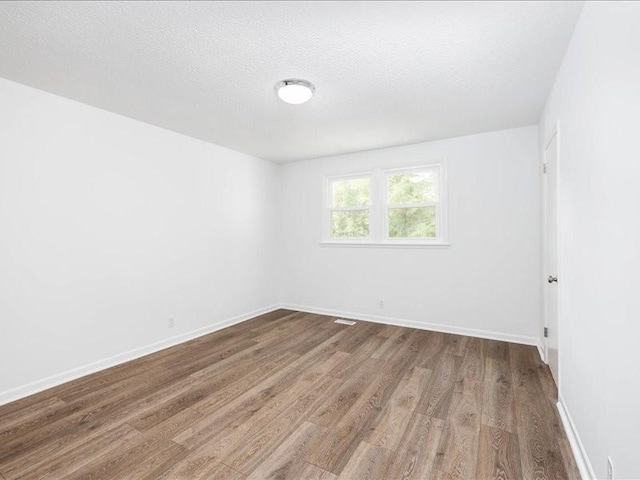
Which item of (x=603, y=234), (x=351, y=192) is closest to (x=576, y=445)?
(x=603, y=234)

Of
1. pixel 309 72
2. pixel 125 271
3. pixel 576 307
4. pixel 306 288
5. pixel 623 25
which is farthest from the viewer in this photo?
pixel 306 288

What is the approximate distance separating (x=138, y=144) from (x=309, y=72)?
7.22 feet

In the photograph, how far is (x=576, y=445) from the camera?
1843 mm

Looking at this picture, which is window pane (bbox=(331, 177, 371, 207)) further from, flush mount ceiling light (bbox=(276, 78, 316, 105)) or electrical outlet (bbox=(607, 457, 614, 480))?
electrical outlet (bbox=(607, 457, 614, 480))

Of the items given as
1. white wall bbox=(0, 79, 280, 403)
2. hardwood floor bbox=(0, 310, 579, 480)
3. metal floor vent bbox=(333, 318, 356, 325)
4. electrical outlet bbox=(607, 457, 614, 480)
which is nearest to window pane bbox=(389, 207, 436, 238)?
metal floor vent bbox=(333, 318, 356, 325)

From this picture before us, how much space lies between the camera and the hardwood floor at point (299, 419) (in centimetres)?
177

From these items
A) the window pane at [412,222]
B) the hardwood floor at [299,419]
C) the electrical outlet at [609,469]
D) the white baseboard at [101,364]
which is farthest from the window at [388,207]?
the electrical outlet at [609,469]

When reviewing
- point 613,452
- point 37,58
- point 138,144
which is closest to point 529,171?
point 613,452

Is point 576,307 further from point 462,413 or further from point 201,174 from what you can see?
point 201,174

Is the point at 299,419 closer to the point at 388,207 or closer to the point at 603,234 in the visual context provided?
the point at 603,234

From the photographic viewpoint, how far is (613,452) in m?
1.31

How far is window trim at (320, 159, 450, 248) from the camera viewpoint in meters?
4.18

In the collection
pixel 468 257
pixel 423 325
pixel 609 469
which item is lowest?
pixel 423 325

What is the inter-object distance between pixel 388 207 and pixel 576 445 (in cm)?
328
